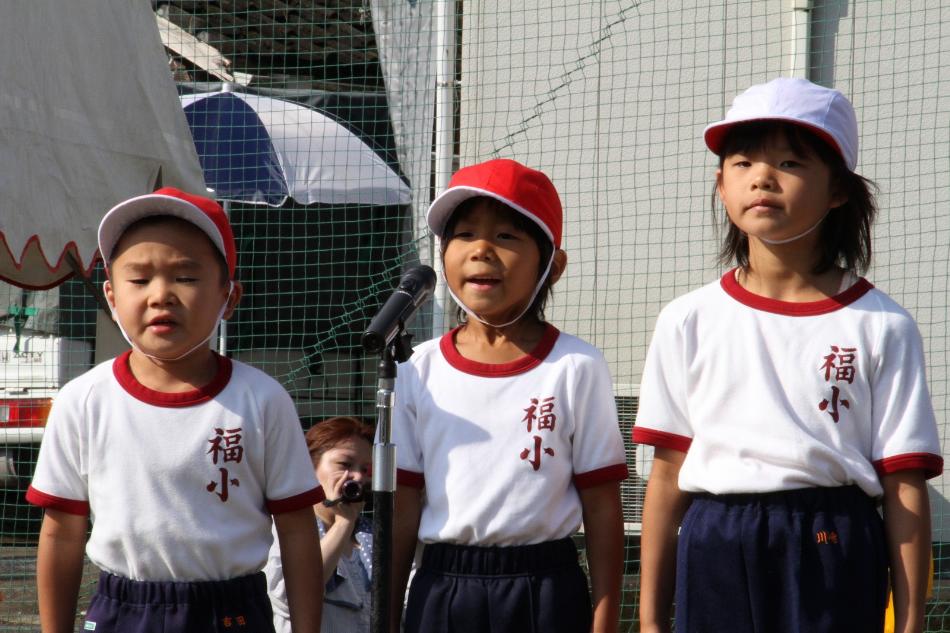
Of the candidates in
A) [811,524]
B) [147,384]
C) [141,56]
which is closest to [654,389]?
[811,524]

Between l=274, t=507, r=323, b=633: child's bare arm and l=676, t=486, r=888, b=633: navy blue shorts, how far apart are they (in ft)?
2.19

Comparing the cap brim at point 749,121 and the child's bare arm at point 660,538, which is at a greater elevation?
the cap brim at point 749,121

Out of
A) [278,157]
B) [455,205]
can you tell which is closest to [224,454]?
[455,205]

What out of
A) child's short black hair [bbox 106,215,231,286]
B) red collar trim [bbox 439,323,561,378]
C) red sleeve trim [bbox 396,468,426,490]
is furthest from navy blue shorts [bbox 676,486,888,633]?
child's short black hair [bbox 106,215,231,286]

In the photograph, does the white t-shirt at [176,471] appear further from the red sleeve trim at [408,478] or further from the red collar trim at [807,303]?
the red collar trim at [807,303]

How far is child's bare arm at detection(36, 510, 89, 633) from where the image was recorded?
2186 mm

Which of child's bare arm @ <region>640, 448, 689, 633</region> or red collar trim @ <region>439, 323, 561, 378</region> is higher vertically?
red collar trim @ <region>439, 323, 561, 378</region>

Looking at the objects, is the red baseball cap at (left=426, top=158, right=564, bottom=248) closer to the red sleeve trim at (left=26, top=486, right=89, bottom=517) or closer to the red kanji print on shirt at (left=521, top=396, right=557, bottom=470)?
the red kanji print on shirt at (left=521, top=396, right=557, bottom=470)

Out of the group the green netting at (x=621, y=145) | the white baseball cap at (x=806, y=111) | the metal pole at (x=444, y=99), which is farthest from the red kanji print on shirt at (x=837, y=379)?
the metal pole at (x=444, y=99)

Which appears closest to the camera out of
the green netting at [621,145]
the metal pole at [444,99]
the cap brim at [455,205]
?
the cap brim at [455,205]

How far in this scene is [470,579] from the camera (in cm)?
227

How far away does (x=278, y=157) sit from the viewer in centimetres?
654

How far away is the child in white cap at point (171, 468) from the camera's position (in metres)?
2.14

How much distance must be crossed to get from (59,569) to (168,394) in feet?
1.23
